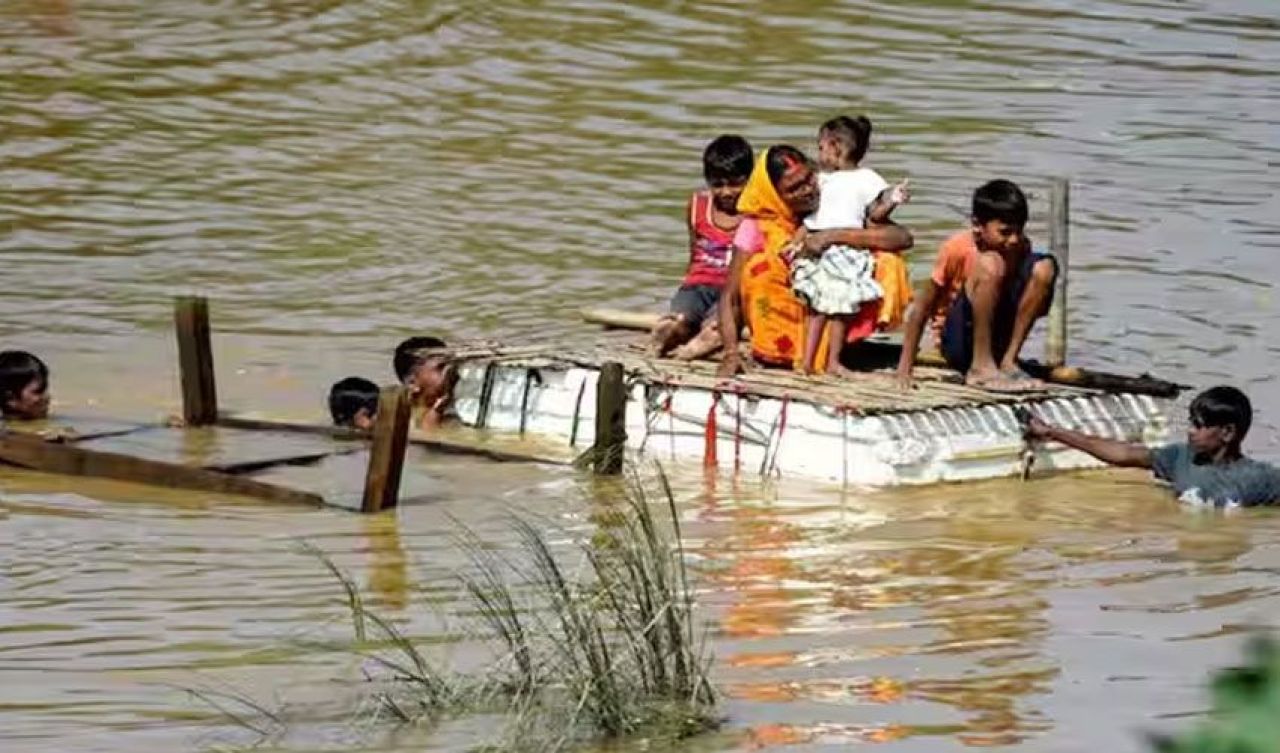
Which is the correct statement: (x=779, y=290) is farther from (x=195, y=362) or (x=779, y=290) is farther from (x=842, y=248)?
(x=195, y=362)

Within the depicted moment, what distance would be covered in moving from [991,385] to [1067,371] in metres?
0.36

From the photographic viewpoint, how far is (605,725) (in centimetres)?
602

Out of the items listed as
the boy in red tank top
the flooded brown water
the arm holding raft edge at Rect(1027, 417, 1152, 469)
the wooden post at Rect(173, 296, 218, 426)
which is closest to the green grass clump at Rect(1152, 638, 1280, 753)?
the flooded brown water

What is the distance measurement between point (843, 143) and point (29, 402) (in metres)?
3.31

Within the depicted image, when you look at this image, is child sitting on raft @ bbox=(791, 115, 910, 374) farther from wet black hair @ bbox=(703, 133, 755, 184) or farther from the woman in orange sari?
wet black hair @ bbox=(703, 133, 755, 184)

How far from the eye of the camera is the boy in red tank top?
10.7 m

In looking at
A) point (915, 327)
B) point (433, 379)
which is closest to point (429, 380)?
point (433, 379)

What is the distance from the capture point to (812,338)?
33.7ft

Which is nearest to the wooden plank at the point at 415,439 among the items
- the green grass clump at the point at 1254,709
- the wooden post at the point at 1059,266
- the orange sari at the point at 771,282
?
the orange sari at the point at 771,282

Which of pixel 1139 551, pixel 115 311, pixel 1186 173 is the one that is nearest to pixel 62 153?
pixel 115 311

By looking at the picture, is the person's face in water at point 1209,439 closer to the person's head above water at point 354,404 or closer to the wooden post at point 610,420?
the wooden post at point 610,420

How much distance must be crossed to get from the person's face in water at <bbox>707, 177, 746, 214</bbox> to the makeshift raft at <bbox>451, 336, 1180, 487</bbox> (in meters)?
0.61

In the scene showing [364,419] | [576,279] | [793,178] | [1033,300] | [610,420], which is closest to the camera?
[610,420]

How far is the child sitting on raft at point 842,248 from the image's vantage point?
10.1m
